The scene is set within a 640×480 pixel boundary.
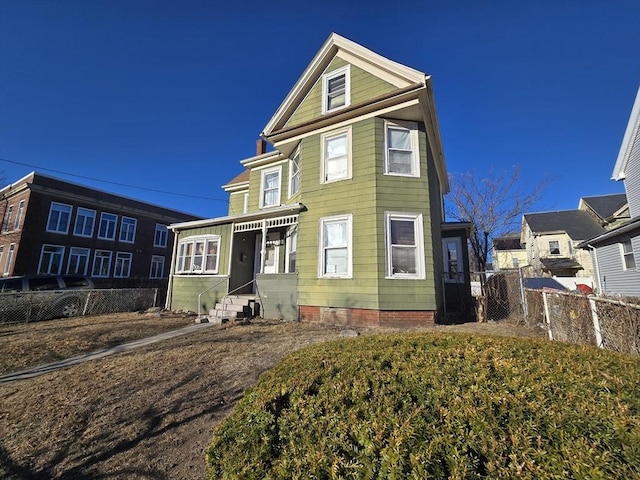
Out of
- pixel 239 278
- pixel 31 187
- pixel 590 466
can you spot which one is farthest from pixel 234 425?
pixel 31 187

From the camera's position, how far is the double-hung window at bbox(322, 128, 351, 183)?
10.0 meters

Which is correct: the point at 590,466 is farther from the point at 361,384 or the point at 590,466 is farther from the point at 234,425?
the point at 234,425

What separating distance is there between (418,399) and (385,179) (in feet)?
26.4

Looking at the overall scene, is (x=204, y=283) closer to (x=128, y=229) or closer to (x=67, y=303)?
(x=67, y=303)

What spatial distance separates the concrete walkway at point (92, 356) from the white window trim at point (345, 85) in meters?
9.09

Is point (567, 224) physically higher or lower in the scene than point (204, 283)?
higher

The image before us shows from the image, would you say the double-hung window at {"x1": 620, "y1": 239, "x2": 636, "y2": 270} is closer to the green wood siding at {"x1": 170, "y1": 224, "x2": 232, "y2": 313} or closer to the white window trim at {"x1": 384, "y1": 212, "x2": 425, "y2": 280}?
the white window trim at {"x1": 384, "y1": 212, "x2": 425, "y2": 280}

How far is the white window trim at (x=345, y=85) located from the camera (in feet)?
34.2

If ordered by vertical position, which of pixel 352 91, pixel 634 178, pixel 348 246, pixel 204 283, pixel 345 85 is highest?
pixel 345 85

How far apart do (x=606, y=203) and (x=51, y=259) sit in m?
Answer: 50.9

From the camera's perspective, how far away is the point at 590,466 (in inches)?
51.2

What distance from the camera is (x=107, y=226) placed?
25.7 meters

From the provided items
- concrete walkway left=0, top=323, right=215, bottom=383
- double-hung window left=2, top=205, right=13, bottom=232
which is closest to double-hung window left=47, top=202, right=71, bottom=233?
double-hung window left=2, top=205, right=13, bottom=232

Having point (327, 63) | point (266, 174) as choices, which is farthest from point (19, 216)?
point (327, 63)
